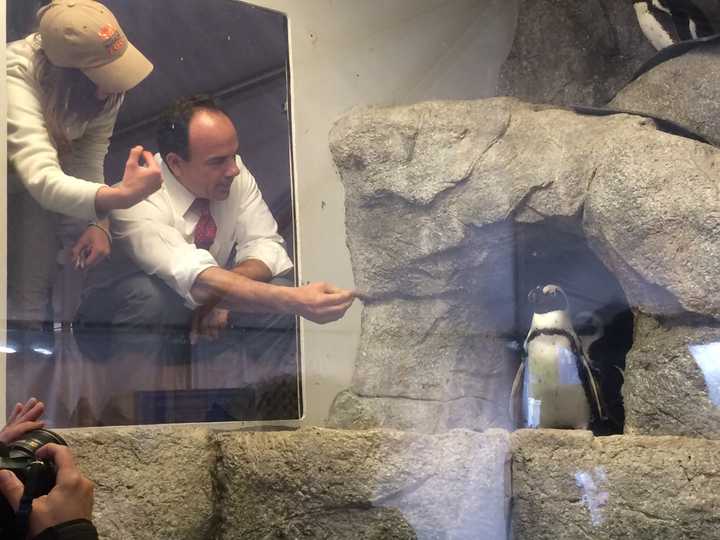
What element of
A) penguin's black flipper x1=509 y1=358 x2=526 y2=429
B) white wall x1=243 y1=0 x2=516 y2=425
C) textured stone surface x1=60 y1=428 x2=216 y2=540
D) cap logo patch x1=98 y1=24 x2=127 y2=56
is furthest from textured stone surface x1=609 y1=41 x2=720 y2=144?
textured stone surface x1=60 y1=428 x2=216 y2=540

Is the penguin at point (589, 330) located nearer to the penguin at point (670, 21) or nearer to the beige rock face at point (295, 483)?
the beige rock face at point (295, 483)

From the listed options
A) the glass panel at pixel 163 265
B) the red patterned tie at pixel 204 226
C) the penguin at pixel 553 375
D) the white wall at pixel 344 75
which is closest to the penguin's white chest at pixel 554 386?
the penguin at pixel 553 375

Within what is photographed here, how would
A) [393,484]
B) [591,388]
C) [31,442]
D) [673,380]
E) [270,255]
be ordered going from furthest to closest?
[591,388], [270,255], [673,380], [393,484], [31,442]

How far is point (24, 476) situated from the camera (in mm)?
1239

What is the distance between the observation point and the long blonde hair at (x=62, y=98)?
1.90m

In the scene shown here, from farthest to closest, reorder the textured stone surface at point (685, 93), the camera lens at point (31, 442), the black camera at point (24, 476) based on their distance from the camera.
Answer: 1. the textured stone surface at point (685, 93)
2. the camera lens at point (31, 442)
3. the black camera at point (24, 476)

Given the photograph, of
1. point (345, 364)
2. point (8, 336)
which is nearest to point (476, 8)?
point (345, 364)

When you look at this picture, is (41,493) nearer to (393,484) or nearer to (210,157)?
(393,484)

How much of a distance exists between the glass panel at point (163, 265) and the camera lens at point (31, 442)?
39 cm

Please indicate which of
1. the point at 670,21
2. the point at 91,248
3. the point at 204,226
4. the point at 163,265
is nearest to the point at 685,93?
the point at 670,21

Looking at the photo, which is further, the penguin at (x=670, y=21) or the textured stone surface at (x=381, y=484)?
the penguin at (x=670, y=21)

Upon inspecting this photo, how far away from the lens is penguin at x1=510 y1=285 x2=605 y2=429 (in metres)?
2.11

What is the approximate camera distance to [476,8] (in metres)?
2.38

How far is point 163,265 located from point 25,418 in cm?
47
